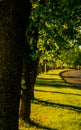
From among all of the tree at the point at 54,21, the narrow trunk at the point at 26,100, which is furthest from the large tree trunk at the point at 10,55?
the narrow trunk at the point at 26,100

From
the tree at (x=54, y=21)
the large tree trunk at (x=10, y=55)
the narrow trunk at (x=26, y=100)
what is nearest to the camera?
the large tree trunk at (x=10, y=55)

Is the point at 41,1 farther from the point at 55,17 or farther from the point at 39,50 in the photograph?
the point at 39,50

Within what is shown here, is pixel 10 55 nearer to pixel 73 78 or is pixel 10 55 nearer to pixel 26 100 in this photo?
pixel 26 100

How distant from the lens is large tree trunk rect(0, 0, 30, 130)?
16.9 ft

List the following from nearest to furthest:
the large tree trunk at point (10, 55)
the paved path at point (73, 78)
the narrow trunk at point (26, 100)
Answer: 1. the large tree trunk at point (10, 55)
2. the narrow trunk at point (26, 100)
3. the paved path at point (73, 78)

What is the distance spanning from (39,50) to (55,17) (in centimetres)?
274

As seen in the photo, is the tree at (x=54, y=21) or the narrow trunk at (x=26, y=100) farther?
the narrow trunk at (x=26, y=100)

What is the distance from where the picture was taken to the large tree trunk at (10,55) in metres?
5.16

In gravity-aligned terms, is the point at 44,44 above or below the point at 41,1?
below

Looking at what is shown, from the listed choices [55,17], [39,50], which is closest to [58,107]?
[39,50]

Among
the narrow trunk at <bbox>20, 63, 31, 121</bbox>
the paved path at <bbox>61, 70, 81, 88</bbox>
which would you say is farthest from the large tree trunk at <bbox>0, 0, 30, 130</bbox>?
the paved path at <bbox>61, 70, 81, 88</bbox>

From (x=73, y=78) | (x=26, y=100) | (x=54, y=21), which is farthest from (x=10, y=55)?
(x=73, y=78)

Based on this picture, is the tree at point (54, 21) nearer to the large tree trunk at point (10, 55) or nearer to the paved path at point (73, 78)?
the large tree trunk at point (10, 55)

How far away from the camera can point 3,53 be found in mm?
5191
